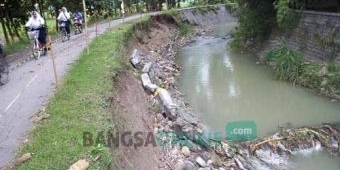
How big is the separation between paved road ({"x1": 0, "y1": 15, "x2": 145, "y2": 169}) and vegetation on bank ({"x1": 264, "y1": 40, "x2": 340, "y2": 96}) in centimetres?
937

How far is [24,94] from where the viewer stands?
11523 millimetres

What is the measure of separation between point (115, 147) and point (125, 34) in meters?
14.8

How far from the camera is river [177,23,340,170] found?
13.2 metres

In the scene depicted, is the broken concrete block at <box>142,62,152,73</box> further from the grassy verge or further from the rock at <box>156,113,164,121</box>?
the rock at <box>156,113,164,121</box>

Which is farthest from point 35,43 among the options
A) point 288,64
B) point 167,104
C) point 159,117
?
point 288,64

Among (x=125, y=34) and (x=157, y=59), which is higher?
(x=125, y=34)

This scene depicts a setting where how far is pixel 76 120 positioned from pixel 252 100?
907cm

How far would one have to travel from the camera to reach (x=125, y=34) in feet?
73.7

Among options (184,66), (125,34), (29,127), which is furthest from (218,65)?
(29,127)

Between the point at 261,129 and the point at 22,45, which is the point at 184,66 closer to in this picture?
the point at 22,45

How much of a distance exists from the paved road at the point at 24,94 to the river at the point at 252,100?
5.15 meters

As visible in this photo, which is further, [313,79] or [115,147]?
[313,79]

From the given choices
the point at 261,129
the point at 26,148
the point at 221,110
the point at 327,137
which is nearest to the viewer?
the point at 26,148

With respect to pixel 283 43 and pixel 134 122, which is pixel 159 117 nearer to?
pixel 134 122
